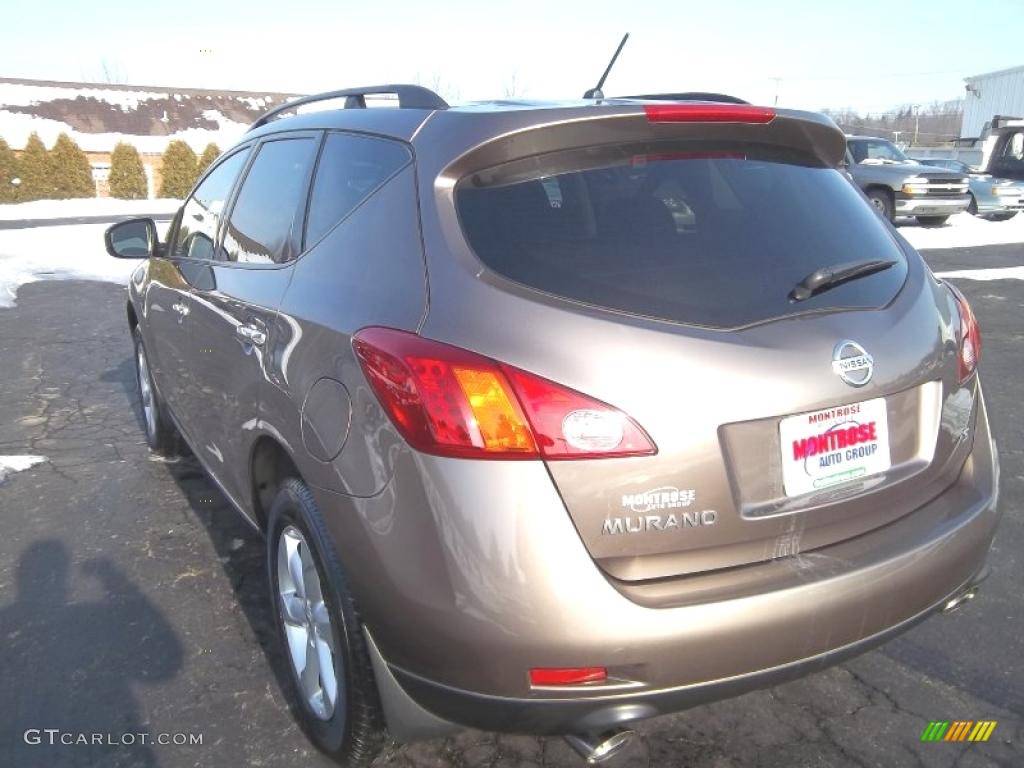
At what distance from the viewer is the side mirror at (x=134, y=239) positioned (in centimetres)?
443

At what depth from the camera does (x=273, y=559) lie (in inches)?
103

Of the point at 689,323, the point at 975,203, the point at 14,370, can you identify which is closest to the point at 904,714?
the point at 689,323

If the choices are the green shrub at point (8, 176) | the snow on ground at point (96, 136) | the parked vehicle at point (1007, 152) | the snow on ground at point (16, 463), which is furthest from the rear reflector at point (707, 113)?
the snow on ground at point (96, 136)

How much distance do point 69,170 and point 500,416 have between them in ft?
115

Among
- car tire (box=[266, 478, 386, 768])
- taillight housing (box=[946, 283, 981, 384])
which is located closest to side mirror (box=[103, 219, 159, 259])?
car tire (box=[266, 478, 386, 768])

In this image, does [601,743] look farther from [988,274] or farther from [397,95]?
[988,274]

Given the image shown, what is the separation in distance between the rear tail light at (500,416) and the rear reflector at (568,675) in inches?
17.8

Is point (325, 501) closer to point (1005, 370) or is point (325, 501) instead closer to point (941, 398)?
point (941, 398)

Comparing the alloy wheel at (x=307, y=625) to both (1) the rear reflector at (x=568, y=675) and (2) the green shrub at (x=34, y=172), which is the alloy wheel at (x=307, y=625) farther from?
(2) the green shrub at (x=34, y=172)

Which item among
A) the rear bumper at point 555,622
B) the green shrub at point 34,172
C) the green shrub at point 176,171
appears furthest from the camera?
the green shrub at point 176,171

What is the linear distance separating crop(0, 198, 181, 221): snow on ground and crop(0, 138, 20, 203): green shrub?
688mm

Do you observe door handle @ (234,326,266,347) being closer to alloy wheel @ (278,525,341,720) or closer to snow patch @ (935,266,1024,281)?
alloy wheel @ (278,525,341,720)

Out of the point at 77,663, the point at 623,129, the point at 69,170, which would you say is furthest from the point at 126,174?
the point at 623,129

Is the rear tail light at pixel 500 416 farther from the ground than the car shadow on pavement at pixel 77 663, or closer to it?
farther from the ground
